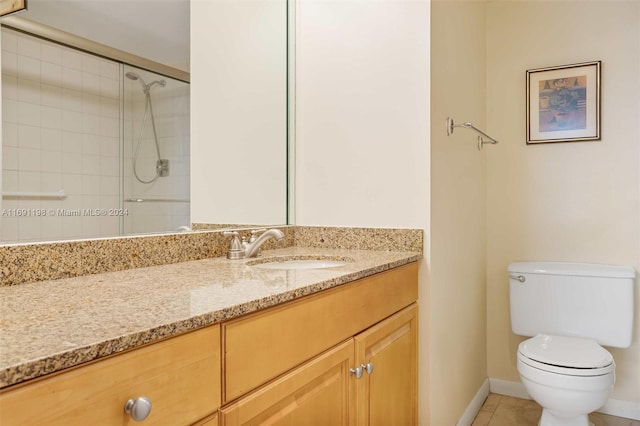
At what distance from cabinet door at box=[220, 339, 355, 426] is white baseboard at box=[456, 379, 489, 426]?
3.58ft

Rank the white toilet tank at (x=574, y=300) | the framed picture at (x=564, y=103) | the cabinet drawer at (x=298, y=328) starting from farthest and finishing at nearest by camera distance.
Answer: the framed picture at (x=564, y=103) < the white toilet tank at (x=574, y=300) < the cabinet drawer at (x=298, y=328)

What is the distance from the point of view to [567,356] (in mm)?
1901

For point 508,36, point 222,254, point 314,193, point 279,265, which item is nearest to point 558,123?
point 508,36

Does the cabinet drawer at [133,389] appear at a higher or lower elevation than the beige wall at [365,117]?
lower

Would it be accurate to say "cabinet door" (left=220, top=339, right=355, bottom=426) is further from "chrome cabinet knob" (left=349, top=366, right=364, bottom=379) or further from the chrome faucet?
the chrome faucet

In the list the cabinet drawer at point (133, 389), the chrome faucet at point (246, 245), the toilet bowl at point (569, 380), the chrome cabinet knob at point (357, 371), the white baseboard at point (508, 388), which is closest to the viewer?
the cabinet drawer at point (133, 389)

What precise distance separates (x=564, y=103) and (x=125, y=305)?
241 centimetres

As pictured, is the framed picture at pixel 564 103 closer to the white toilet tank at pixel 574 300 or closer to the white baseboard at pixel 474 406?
the white toilet tank at pixel 574 300

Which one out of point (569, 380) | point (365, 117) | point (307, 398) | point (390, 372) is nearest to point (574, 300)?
point (569, 380)

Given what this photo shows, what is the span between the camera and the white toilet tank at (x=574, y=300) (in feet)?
6.95

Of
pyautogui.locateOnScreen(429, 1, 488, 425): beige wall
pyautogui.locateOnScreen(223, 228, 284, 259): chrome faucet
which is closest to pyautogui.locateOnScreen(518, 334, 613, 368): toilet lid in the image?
pyautogui.locateOnScreen(429, 1, 488, 425): beige wall

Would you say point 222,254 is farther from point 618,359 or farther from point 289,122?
point 618,359

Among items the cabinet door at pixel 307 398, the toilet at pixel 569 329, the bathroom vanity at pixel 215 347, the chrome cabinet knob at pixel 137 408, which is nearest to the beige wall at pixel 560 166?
the toilet at pixel 569 329

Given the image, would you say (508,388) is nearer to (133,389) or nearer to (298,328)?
(298,328)
